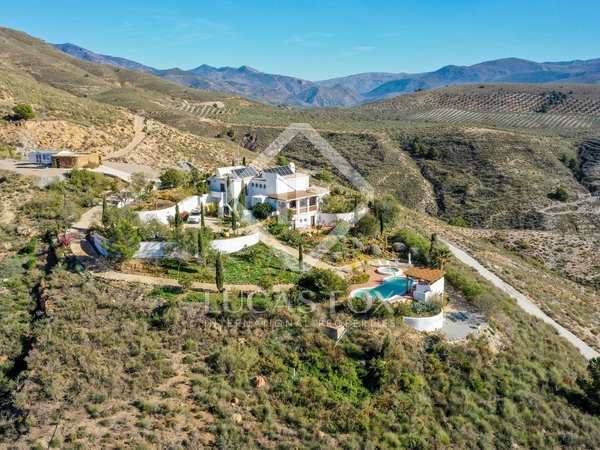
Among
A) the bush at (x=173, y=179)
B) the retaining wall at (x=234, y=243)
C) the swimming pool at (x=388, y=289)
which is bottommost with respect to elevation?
the swimming pool at (x=388, y=289)

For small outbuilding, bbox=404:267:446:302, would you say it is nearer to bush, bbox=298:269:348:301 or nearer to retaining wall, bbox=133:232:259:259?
bush, bbox=298:269:348:301

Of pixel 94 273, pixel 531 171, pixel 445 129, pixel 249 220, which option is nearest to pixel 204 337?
pixel 94 273

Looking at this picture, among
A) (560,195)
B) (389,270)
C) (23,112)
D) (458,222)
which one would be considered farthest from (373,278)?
(560,195)

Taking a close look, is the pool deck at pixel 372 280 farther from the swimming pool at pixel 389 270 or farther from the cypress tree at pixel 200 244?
the cypress tree at pixel 200 244

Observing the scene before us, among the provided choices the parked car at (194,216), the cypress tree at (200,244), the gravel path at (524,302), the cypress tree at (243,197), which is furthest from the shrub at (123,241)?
the gravel path at (524,302)

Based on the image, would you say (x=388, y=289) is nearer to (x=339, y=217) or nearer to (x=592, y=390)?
(x=592, y=390)

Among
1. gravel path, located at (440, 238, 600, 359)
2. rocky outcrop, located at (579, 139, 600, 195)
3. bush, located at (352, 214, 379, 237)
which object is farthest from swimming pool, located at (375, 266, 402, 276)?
rocky outcrop, located at (579, 139, 600, 195)
